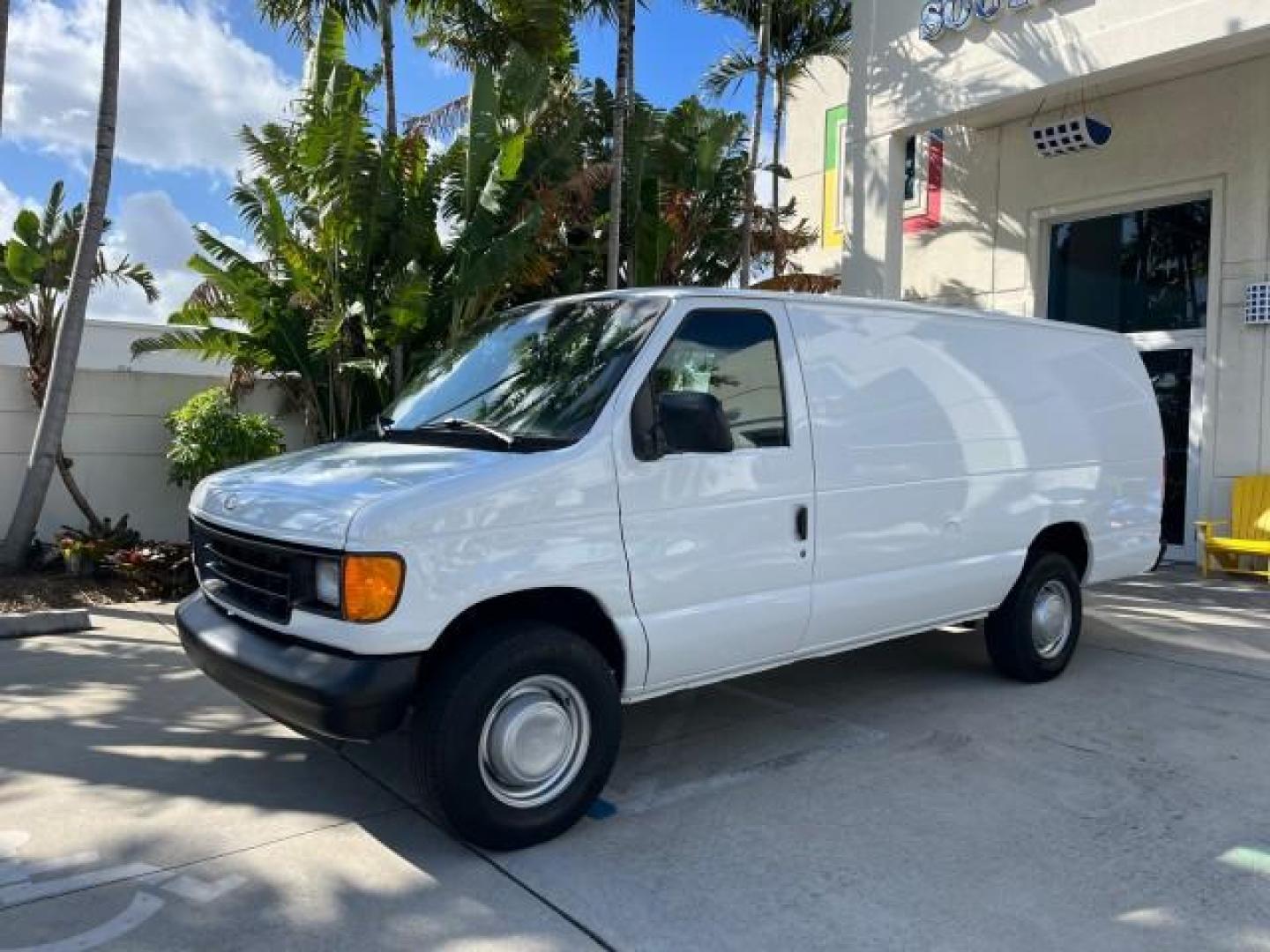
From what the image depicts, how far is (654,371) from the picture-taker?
4090 mm

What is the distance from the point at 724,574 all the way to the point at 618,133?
24.8ft

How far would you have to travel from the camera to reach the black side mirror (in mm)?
3855

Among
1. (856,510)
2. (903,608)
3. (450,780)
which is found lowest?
(450,780)

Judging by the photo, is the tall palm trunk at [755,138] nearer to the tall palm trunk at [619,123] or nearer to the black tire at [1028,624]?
the tall palm trunk at [619,123]

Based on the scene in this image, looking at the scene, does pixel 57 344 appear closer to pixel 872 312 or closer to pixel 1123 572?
pixel 872 312

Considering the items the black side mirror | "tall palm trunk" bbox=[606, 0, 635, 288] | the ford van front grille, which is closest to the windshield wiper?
the black side mirror

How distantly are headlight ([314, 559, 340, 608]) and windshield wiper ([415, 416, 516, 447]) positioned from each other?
0.81 meters

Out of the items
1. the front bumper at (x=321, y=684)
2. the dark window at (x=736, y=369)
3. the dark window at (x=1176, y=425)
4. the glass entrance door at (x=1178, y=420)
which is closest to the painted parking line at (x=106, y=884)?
the front bumper at (x=321, y=684)

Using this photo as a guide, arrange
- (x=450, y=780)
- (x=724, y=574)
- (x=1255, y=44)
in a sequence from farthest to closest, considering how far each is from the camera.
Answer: (x=1255, y=44), (x=724, y=574), (x=450, y=780)

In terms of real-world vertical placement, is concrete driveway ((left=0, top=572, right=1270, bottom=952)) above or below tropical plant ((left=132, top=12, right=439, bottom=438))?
below

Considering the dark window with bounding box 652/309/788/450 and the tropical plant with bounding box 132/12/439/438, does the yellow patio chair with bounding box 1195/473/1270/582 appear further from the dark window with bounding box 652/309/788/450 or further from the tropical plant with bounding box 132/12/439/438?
the tropical plant with bounding box 132/12/439/438

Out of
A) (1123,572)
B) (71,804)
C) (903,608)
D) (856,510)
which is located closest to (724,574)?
(856,510)

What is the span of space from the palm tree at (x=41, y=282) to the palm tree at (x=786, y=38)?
934 centimetres

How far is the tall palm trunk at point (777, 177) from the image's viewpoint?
13.8 meters
